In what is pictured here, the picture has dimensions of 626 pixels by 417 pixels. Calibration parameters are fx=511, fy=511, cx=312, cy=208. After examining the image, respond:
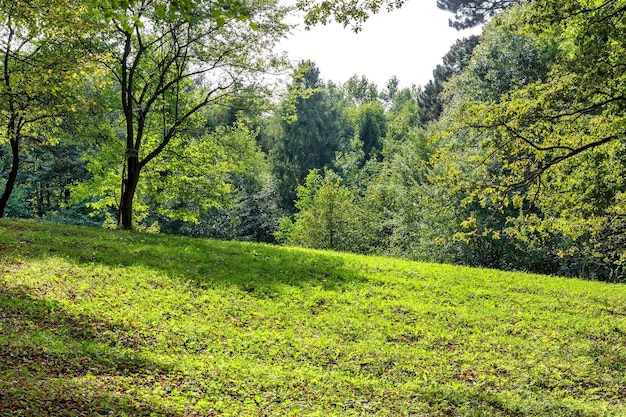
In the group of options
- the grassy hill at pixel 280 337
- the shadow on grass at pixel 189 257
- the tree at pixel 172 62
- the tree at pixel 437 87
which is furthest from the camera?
the tree at pixel 437 87

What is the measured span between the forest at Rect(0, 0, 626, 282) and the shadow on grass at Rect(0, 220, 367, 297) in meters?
2.95

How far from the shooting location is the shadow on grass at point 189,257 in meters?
13.7

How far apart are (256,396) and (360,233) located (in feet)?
80.1

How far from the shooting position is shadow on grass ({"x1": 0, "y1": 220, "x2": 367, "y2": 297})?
13.7 meters

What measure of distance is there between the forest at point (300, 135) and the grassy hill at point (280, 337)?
2433 mm

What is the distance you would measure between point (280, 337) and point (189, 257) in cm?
594

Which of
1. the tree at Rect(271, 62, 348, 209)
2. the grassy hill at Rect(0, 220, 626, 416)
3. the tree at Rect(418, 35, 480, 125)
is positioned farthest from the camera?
the tree at Rect(418, 35, 480, 125)

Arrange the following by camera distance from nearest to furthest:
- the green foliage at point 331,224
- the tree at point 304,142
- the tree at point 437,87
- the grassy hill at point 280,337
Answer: the grassy hill at point 280,337 < the green foliage at point 331,224 < the tree at point 304,142 < the tree at point 437,87

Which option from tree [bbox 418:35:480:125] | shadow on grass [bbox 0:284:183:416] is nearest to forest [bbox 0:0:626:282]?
shadow on grass [bbox 0:284:183:416]

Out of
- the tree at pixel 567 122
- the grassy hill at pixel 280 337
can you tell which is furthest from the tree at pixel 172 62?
the tree at pixel 567 122

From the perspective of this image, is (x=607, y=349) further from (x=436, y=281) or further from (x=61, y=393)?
(x=61, y=393)

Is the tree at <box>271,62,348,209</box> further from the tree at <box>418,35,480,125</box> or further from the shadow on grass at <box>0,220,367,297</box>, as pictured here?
the shadow on grass at <box>0,220,367,297</box>

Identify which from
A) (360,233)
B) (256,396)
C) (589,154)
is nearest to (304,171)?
(360,233)

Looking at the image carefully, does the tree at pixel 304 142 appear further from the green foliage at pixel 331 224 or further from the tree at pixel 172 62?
the tree at pixel 172 62
